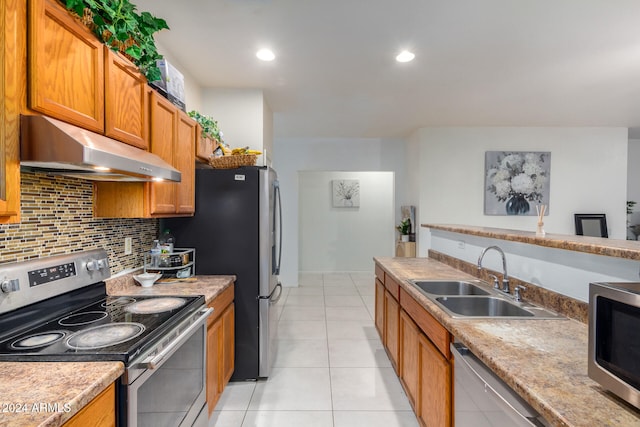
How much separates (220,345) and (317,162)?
13.1ft

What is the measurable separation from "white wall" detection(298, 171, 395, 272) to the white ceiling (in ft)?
8.09

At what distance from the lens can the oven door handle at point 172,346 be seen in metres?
1.19

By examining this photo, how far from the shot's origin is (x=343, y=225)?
6.73 meters

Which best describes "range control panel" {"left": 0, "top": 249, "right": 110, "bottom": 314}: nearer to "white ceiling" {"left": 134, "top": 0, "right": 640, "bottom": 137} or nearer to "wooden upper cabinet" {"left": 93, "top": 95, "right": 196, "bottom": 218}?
"wooden upper cabinet" {"left": 93, "top": 95, "right": 196, "bottom": 218}

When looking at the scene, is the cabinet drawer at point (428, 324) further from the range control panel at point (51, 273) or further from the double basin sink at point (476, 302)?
the range control panel at point (51, 273)

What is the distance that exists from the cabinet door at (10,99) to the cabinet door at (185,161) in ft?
3.51

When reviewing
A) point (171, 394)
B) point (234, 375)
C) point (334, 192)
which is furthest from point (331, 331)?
point (334, 192)

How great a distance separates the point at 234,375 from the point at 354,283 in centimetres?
366

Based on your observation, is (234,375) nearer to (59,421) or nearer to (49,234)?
(49,234)

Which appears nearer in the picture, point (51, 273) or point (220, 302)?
point (51, 273)

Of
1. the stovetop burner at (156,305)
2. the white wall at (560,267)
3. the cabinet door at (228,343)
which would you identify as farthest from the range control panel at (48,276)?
the white wall at (560,267)

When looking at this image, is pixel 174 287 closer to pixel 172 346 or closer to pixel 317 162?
pixel 172 346

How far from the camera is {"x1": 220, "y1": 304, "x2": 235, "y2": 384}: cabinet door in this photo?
87.1 inches

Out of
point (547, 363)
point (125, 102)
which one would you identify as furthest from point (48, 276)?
point (547, 363)
